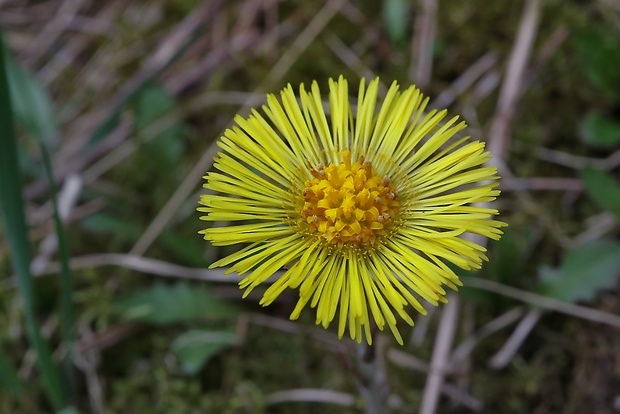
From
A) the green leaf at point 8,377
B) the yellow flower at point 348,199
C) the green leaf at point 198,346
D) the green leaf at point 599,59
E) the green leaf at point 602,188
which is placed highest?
the green leaf at point 599,59

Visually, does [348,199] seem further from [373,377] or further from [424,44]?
[424,44]

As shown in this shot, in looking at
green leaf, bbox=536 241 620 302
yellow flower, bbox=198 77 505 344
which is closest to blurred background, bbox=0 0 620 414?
green leaf, bbox=536 241 620 302

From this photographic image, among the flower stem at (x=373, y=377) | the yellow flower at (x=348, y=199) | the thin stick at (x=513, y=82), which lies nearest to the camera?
the yellow flower at (x=348, y=199)

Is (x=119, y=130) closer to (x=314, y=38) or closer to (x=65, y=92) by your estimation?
(x=65, y=92)

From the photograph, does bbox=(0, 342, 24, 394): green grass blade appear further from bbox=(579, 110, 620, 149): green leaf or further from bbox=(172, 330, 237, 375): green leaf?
bbox=(579, 110, 620, 149): green leaf

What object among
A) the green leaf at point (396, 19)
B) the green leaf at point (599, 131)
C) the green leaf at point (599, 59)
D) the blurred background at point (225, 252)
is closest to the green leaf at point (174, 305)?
the blurred background at point (225, 252)

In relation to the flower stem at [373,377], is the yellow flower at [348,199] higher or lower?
higher

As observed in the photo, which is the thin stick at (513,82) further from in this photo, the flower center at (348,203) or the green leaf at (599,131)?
the flower center at (348,203)
